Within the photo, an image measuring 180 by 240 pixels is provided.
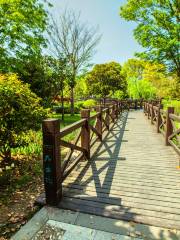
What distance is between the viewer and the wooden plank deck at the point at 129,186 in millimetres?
2863

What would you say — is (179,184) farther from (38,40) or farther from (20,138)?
(38,40)

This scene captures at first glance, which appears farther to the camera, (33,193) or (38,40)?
(38,40)

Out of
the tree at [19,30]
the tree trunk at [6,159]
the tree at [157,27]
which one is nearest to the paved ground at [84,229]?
the tree trunk at [6,159]

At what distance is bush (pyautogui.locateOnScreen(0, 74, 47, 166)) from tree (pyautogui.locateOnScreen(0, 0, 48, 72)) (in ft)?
21.2

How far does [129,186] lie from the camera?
3.69 metres

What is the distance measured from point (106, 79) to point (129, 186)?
28498 millimetres

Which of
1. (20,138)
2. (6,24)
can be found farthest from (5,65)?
(20,138)

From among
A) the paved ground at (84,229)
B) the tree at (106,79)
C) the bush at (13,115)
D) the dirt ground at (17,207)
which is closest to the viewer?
the paved ground at (84,229)

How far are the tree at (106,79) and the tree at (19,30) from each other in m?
19.3

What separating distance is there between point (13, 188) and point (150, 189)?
2.71 meters

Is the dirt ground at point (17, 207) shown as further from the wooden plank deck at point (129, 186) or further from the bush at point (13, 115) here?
the bush at point (13, 115)

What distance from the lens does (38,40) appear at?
37.0 ft

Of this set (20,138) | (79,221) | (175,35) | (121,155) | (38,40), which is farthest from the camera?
(175,35)

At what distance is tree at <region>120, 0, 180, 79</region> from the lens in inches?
543
